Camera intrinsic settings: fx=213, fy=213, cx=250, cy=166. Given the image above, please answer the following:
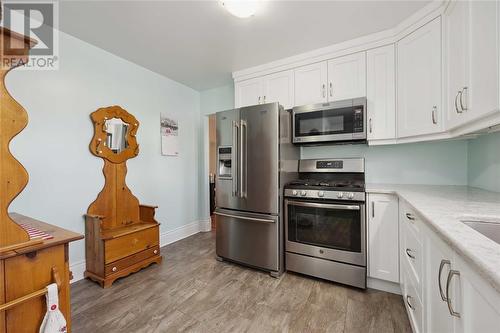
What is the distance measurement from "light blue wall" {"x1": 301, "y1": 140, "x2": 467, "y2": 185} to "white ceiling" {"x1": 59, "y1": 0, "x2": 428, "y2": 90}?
125cm

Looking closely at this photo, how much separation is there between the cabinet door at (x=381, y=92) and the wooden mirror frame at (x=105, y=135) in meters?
2.83

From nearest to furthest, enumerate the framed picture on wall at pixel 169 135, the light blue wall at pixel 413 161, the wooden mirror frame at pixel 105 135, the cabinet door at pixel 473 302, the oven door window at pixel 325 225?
the cabinet door at pixel 473 302
the oven door window at pixel 325 225
the light blue wall at pixel 413 161
the wooden mirror frame at pixel 105 135
the framed picture on wall at pixel 169 135

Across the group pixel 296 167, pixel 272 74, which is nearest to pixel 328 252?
pixel 296 167

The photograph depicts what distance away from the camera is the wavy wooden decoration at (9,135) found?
3.27ft

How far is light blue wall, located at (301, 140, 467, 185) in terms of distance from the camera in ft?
6.99

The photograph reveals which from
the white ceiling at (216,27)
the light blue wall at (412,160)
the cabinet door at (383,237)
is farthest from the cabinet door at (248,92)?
the cabinet door at (383,237)

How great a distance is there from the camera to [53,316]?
1096 millimetres

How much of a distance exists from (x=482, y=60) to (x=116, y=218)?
339 cm

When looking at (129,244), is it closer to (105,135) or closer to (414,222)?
(105,135)

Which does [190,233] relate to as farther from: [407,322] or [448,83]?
[448,83]

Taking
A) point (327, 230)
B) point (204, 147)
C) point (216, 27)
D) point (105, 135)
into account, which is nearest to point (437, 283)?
point (327, 230)

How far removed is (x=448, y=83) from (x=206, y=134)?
3.24 meters

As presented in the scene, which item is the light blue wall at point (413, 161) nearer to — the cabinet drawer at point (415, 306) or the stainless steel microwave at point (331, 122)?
the stainless steel microwave at point (331, 122)

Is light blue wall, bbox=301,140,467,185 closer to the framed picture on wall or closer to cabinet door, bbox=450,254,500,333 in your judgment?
cabinet door, bbox=450,254,500,333
